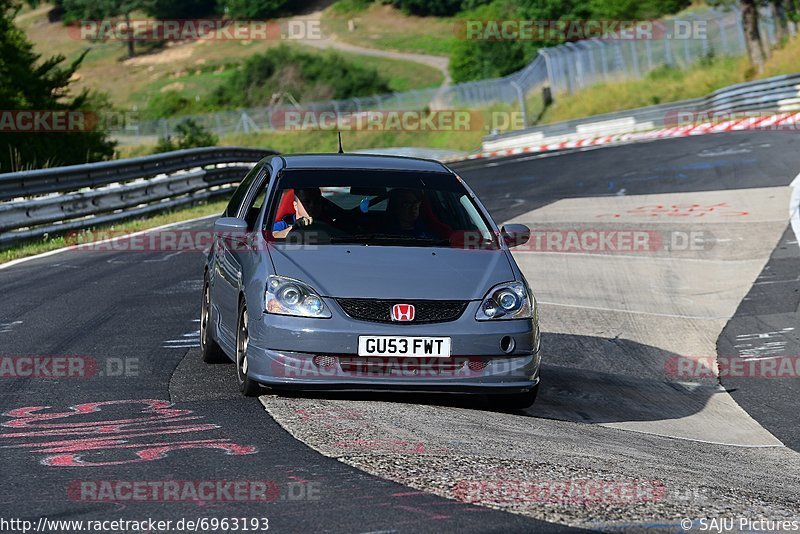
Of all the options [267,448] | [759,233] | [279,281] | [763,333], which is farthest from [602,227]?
[267,448]

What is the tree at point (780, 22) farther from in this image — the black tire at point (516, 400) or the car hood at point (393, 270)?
the car hood at point (393, 270)

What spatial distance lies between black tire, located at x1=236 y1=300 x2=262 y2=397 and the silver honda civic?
0.03ft

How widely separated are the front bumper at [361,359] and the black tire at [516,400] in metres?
0.39

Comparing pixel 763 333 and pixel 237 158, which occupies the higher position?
pixel 763 333

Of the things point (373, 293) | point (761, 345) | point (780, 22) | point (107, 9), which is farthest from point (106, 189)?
point (107, 9)

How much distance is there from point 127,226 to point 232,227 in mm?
12536

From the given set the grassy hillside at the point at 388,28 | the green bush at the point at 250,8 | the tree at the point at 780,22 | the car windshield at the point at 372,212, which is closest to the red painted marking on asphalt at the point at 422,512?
the car windshield at the point at 372,212

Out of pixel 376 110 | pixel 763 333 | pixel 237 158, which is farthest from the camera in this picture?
pixel 376 110

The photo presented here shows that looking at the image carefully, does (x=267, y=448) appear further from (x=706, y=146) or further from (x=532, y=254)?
(x=706, y=146)

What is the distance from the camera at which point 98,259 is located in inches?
629

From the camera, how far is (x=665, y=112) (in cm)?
4344

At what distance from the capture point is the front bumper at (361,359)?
7.62 meters

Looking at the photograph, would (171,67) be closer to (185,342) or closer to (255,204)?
(185,342)

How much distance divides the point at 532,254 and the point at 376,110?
55.9 m
